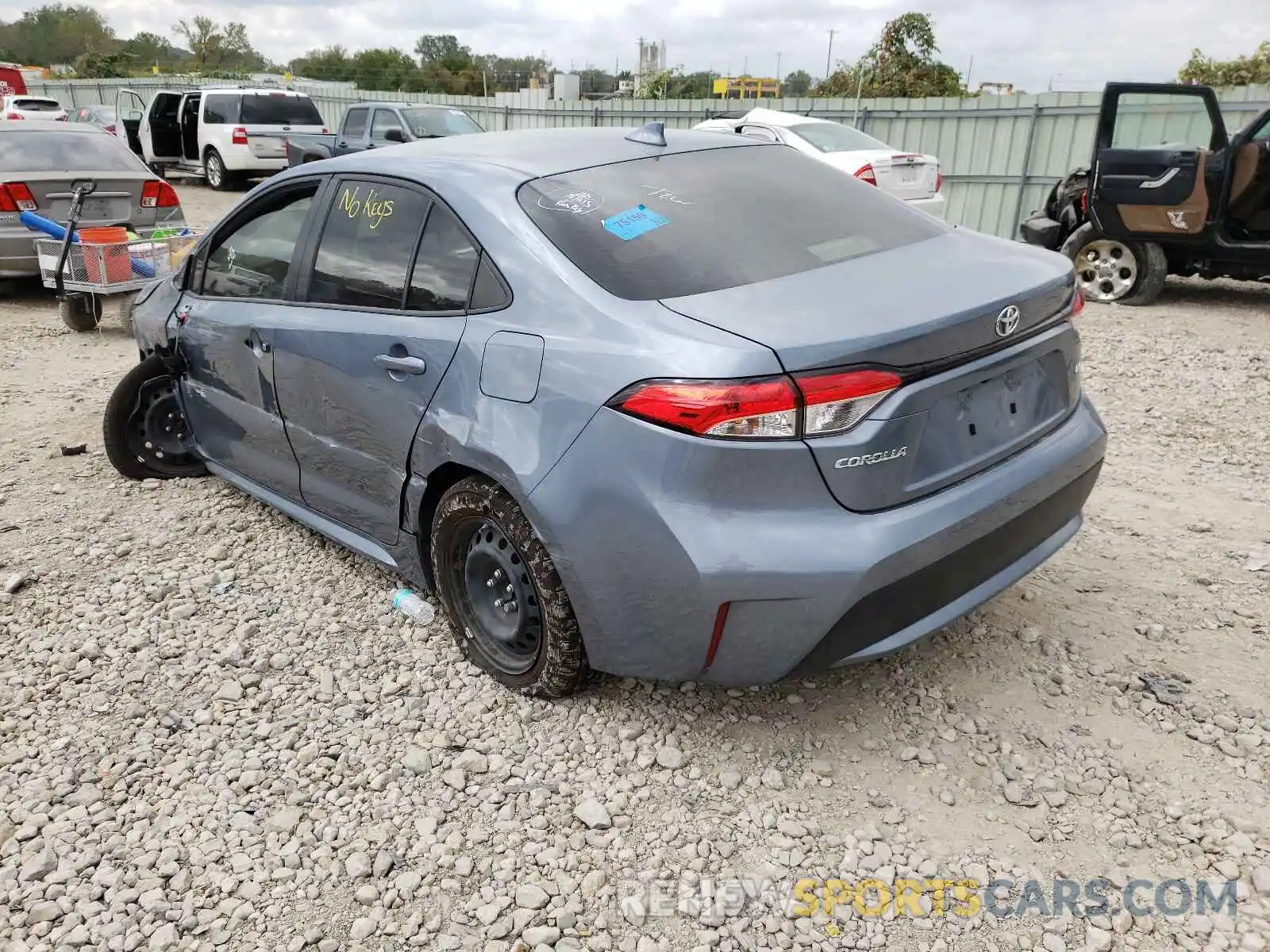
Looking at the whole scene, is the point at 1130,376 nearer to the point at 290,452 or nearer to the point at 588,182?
the point at 588,182

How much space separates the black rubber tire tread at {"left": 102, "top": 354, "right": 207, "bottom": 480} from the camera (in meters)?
4.66

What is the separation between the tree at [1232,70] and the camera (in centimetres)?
2509

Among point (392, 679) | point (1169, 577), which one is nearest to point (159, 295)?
point (392, 679)

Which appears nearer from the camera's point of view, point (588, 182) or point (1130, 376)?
point (588, 182)

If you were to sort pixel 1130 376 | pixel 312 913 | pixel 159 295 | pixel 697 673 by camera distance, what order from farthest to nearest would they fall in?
pixel 1130 376 < pixel 159 295 < pixel 697 673 < pixel 312 913

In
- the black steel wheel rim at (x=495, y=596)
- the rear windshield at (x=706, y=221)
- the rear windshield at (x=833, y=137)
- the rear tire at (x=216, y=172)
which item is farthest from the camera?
the rear tire at (x=216, y=172)

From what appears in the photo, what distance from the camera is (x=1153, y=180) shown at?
810 cm

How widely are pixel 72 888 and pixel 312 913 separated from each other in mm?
638

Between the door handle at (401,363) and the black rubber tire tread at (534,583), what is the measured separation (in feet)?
1.22

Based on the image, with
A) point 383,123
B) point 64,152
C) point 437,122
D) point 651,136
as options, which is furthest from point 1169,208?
point 383,123

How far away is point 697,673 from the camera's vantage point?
8.33 feet

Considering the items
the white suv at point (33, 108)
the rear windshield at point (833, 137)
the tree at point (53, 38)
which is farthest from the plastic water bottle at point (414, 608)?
the tree at point (53, 38)

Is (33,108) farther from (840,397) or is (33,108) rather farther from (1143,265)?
(840,397)

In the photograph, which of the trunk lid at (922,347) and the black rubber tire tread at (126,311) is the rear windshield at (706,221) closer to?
the trunk lid at (922,347)
